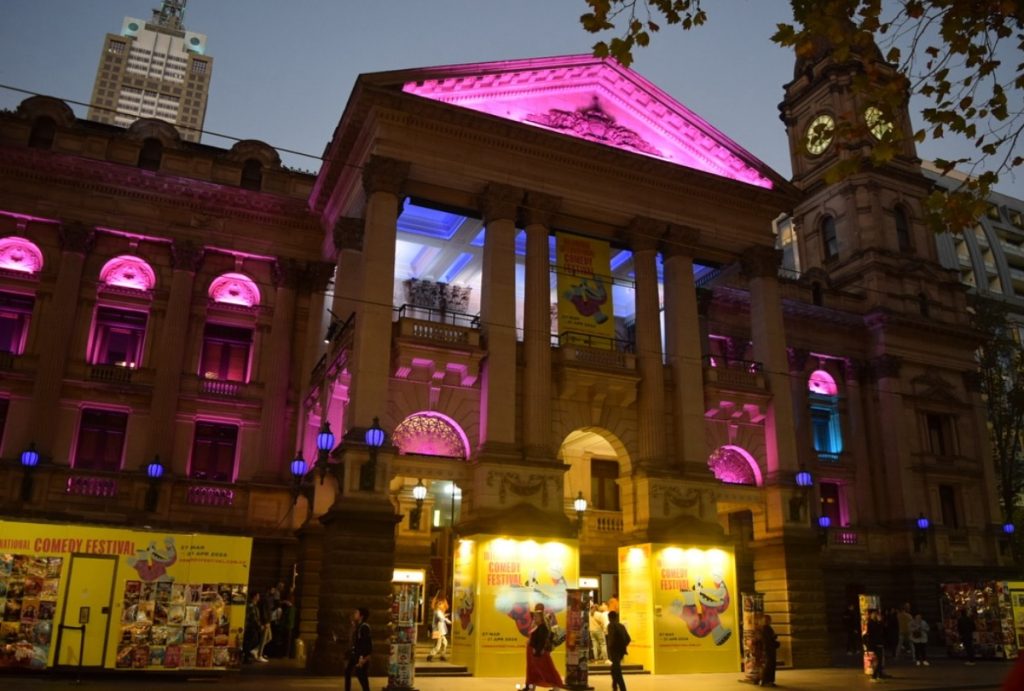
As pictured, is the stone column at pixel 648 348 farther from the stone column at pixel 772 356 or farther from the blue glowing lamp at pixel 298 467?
the blue glowing lamp at pixel 298 467

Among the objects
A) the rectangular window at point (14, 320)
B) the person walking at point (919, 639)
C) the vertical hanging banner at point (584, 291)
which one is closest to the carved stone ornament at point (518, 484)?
the vertical hanging banner at point (584, 291)

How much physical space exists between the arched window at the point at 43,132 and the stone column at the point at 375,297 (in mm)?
12141

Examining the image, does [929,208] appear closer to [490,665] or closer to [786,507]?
[490,665]

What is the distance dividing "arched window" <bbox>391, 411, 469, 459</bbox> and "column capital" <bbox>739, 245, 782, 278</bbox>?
12981mm

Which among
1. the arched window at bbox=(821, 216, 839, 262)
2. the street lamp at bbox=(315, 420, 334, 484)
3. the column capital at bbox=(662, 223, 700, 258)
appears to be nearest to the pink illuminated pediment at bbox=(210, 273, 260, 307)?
the street lamp at bbox=(315, 420, 334, 484)

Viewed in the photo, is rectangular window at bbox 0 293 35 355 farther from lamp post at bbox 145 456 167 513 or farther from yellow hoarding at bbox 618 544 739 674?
yellow hoarding at bbox 618 544 739 674

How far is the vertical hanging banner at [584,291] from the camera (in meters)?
26.8

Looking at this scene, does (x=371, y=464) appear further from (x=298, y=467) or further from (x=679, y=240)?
(x=679, y=240)

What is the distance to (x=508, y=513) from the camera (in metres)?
23.3

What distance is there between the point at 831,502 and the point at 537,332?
68.1 feet

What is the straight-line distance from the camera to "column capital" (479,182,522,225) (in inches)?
1054

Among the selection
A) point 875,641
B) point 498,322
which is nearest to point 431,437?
point 498,322

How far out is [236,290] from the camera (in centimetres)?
3111

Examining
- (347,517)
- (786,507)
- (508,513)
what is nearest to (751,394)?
(786,507)
